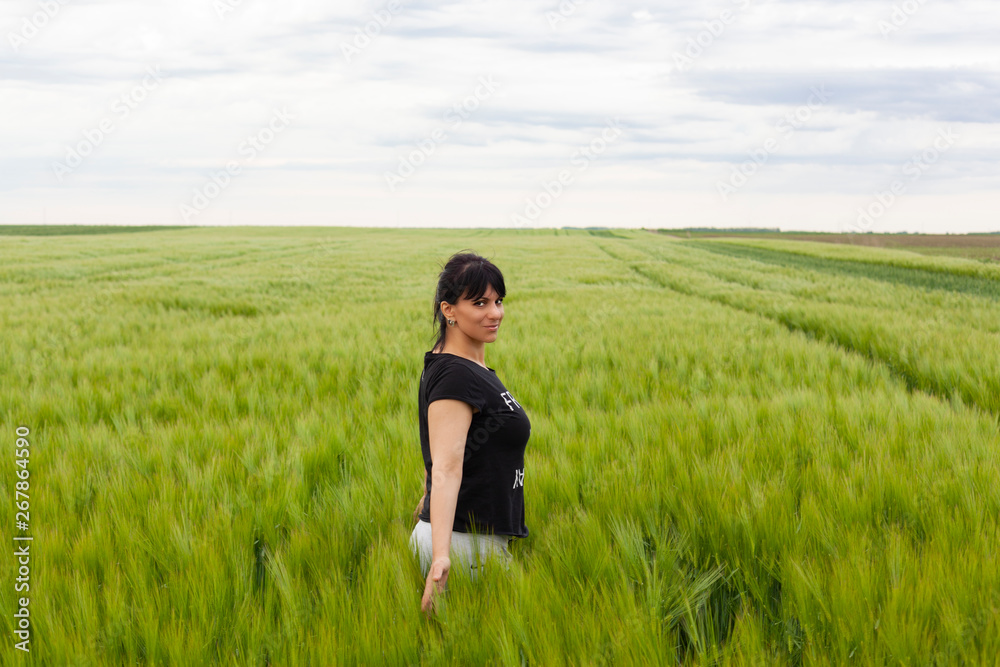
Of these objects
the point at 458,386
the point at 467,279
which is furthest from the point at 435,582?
the point at 467,279

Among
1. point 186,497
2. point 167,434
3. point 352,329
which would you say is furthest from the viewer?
point 352,329

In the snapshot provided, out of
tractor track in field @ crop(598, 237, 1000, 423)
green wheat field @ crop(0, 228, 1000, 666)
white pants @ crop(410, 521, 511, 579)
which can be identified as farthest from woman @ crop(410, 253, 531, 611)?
tractor track in field @ crop(598, 237, 1000, 423)

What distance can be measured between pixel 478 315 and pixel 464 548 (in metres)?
0.80

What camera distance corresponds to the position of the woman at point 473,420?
1.88 m

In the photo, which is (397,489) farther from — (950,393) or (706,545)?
(950,393)

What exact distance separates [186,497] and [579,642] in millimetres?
1757

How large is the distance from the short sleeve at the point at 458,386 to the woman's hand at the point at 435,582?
48 cm

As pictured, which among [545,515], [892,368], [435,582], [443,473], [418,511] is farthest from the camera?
[892,368]

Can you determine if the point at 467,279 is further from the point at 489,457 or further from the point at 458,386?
the point at 489,457

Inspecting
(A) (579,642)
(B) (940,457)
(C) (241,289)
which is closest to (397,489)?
(A) (579,642)

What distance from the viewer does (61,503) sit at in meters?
2.46

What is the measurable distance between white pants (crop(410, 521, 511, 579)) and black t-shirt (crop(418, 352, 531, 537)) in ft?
0.11

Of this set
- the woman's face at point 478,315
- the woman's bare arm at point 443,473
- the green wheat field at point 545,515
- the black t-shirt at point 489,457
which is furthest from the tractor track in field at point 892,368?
the woman's bare arm at point 443,473

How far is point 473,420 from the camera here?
199 cm
